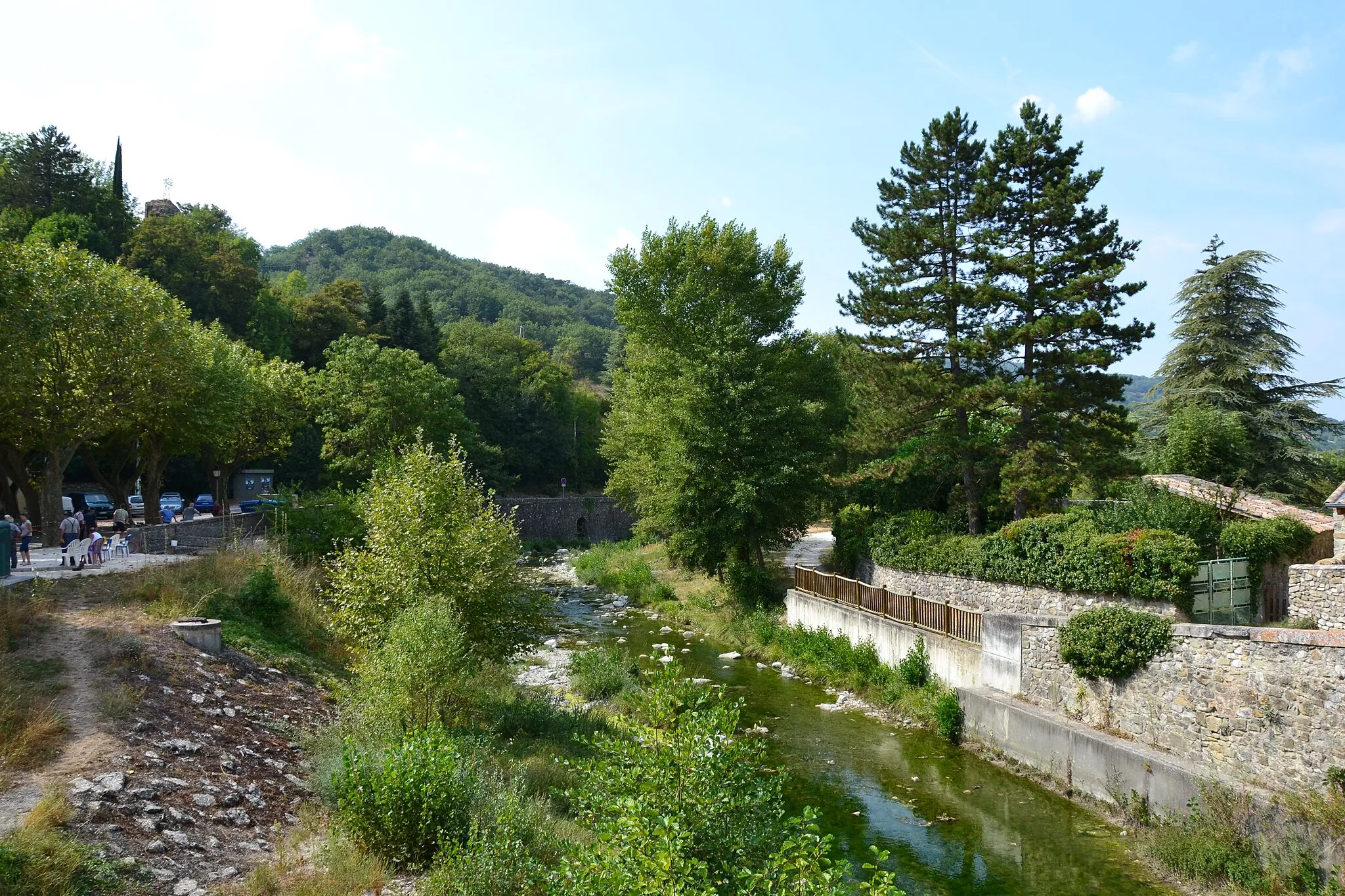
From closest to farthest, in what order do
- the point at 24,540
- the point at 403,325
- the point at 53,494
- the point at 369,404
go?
the point at 24,540, the point at 53,494, the point at 369,404, the point at 403,325

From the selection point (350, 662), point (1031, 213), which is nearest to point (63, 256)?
point (350, 662)

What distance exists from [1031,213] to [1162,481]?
9188mm

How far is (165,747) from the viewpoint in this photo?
1125 centimetres

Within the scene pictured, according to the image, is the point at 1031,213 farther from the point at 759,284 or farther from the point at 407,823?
the point at 407,823

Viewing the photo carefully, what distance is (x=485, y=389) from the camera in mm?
65125

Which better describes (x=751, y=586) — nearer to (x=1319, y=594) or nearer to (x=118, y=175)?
(x=1319, y=594)

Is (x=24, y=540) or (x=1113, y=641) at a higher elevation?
(x=24, y=540)

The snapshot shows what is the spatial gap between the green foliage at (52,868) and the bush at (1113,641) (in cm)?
1421

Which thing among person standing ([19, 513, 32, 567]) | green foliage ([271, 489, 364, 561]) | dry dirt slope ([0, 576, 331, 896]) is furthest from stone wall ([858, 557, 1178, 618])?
person standing ([19, 513, 32, 567])

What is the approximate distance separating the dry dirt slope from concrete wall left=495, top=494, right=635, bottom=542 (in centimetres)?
4034

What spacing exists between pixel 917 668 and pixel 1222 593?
6.54 m

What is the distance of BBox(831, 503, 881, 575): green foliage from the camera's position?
28.3 metres

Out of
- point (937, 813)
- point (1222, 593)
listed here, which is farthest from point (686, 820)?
point (1222, 593)

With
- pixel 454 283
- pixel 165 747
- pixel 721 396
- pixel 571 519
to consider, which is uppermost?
pixel 454 283
